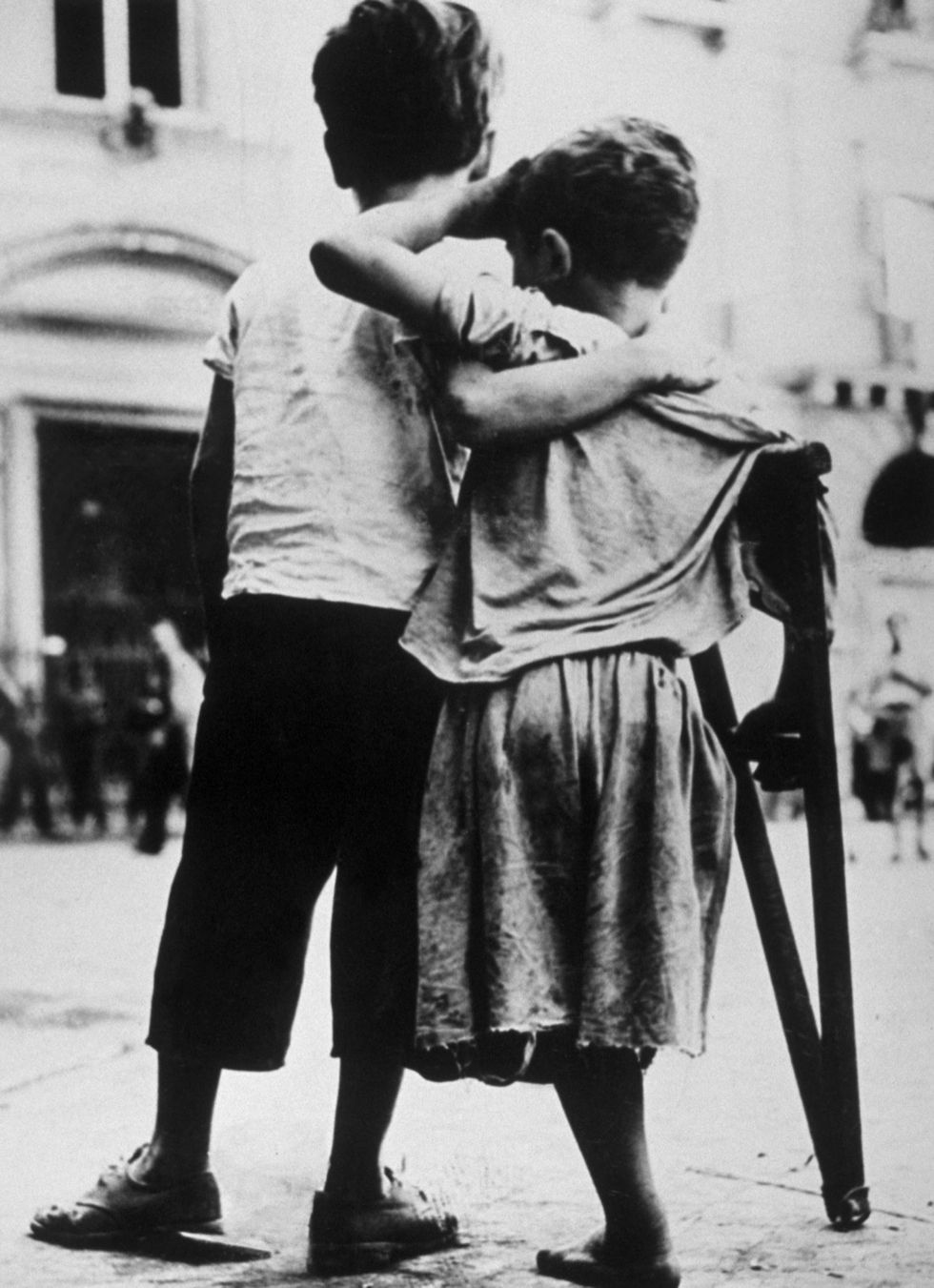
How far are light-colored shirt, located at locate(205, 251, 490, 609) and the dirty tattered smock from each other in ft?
0.20

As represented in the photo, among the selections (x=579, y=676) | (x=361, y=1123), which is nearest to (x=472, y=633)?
(x=579, y=676)

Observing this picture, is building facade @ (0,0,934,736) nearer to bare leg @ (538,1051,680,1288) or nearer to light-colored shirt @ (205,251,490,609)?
light-colored shirt @ (205,251,490,609)

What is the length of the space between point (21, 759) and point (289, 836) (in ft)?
2.01

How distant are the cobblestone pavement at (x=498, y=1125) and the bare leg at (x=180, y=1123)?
74 millimetres

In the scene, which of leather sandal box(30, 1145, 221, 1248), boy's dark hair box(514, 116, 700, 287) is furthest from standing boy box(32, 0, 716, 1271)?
boy's dark hair box(514, 116, 700, 287)

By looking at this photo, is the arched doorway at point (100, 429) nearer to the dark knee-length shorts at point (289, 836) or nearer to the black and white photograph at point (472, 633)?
the black and white photograph at point (472, 633)

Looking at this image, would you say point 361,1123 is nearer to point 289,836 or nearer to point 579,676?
point 289,836

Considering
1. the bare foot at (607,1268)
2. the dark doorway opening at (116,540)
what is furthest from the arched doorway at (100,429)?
the bare foot at (607,1268)

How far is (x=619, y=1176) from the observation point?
4.52 feet

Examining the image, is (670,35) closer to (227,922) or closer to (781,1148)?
(227,922)

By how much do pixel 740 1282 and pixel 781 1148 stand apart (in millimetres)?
258

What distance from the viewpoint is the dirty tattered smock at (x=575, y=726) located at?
135 centimetres

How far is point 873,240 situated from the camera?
1.89 metres

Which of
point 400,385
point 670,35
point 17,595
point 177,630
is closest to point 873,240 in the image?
point 670,35
